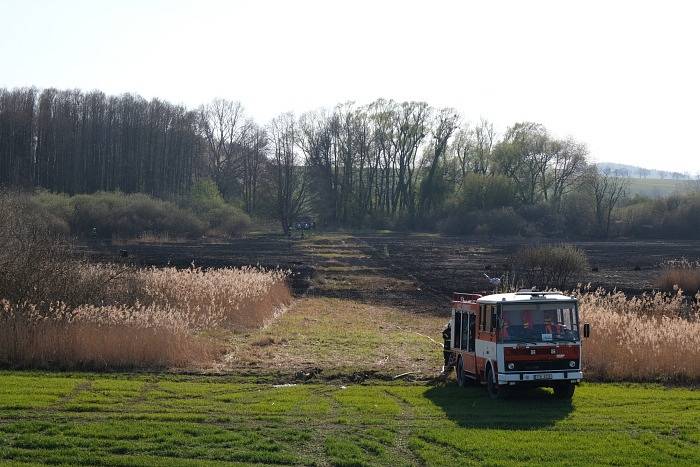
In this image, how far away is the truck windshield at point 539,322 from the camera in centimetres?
1806

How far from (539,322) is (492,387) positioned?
168 centimetres

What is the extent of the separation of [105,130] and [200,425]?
335 feet

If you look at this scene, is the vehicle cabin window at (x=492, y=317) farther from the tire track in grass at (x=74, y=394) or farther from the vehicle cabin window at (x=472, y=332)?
the tire track in grass at (x=74, y=394)

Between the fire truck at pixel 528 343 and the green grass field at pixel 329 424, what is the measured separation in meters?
0.53

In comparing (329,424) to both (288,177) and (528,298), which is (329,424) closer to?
(528,298)

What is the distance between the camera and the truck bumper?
1767 centimetres

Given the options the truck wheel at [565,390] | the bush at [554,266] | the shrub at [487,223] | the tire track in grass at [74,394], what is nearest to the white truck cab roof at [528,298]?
the truck wheel at [565,390]

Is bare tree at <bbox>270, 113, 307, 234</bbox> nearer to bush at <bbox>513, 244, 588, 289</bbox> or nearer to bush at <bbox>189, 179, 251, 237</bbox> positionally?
bush at <bbox>189, 179, 251, 237</bbox>

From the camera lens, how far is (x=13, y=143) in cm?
10175

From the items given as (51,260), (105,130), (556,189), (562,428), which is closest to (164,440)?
(562,428)

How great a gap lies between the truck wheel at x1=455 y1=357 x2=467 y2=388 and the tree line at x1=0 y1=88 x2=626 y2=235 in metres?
85.6

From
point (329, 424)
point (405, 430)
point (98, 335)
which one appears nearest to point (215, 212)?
point (98, 335)

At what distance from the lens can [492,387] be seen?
1845 cm

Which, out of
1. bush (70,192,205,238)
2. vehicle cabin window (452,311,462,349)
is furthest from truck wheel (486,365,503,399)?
bush (70,192,205,238)
